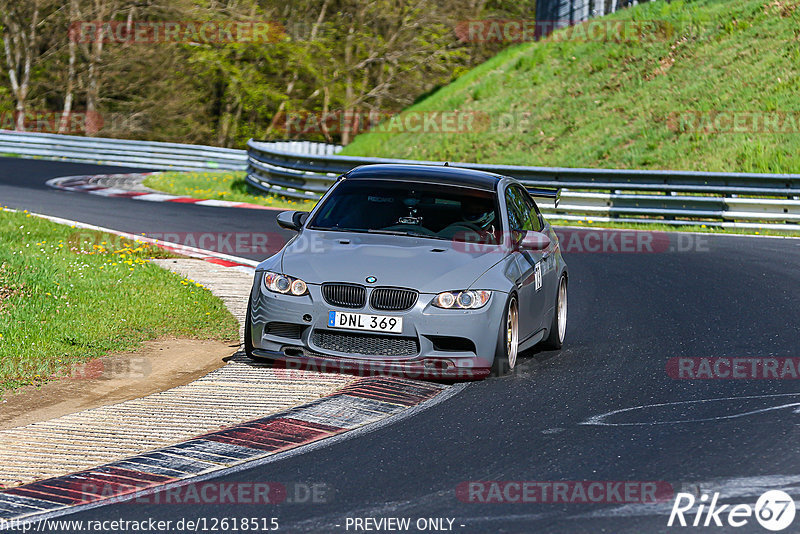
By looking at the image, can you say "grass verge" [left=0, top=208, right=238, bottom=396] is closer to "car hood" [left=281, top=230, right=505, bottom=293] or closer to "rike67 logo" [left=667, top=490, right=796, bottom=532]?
"car hood" [left=281, top=230, right=505, bottom=293]

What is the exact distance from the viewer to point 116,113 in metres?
50.7

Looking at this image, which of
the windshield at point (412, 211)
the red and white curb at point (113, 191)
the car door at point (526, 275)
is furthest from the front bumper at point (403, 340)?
the red and white curb at point (113, 191)

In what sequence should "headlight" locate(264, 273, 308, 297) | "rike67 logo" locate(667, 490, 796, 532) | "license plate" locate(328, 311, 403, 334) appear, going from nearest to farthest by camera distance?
1. "rike67 logo" locate(667, 490, 796, 532)
2. "license plate" locate(328, 311, 403, 334)
3. "headlight" locate(264, 273, 308, 297)

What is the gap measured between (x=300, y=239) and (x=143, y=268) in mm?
5034

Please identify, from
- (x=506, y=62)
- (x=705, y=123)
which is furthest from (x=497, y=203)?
(x=506, y=62)

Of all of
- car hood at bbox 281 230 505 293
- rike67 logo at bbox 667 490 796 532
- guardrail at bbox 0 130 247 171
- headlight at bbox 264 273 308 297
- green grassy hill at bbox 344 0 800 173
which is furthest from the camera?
guardrail at bbox 0 130 247 171

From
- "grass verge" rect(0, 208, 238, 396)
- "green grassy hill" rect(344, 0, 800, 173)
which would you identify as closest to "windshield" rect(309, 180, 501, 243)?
"grass verge" rect(0, 208, 238, 396)

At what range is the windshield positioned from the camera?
9328 millimetres

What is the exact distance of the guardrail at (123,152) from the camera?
36.3 meters

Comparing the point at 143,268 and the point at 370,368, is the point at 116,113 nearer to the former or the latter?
the point at 143,268

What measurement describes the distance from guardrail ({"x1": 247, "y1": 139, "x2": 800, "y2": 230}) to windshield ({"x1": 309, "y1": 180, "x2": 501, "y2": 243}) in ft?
31.2

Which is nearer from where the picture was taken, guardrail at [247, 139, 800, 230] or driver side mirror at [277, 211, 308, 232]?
driver side mirror at [277, 211, 308, 232]

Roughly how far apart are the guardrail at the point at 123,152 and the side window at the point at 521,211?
85.8 ft

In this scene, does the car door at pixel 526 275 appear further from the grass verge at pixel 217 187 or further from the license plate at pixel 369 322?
the grass verge at pixel 217 187
